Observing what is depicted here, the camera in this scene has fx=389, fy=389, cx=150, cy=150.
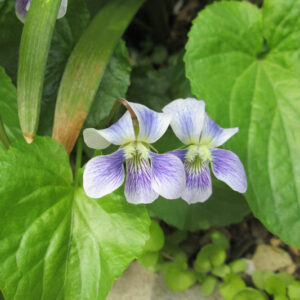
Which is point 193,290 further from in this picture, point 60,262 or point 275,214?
point 60,262

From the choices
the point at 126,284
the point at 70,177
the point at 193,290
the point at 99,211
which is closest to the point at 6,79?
the point at 70,177

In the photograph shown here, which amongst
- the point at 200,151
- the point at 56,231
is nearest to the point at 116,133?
the point at 200,151

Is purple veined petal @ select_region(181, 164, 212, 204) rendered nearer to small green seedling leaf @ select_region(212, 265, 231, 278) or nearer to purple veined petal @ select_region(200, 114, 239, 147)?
purple veined petal @ select_region(200, 114, 239, 147)

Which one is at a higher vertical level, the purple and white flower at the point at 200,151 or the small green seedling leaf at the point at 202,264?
the purple and white flower at the point at 200,151

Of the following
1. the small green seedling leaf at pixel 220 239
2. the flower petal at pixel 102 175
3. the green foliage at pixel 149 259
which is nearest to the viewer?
the flower petal at pixel 102 175

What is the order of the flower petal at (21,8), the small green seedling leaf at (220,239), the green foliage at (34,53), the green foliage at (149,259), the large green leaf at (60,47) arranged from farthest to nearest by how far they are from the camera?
1. the small green seedling leaf at (220,239)
2. the green foliage at (149,259)
3. the large green leaf at (60,47)
4. the flower petal at (21,8)
5. the green foliage at (34,53)

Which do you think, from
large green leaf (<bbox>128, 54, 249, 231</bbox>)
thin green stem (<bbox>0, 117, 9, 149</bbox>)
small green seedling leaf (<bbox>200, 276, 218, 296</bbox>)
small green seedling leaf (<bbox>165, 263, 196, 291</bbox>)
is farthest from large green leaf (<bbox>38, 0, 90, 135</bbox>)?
small green seedling leaf (<bbox>200, 276, 218, 296</bbox>)

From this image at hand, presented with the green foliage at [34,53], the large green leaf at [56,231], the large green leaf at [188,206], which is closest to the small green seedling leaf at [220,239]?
the large green leaf at [188,206]

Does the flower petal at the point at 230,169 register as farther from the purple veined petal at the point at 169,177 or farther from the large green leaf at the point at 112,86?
the large green leaf at the point at 112,86

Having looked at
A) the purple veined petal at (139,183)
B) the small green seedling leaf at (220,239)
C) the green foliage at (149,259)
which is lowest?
the small green seedling leaf at (220,239)
